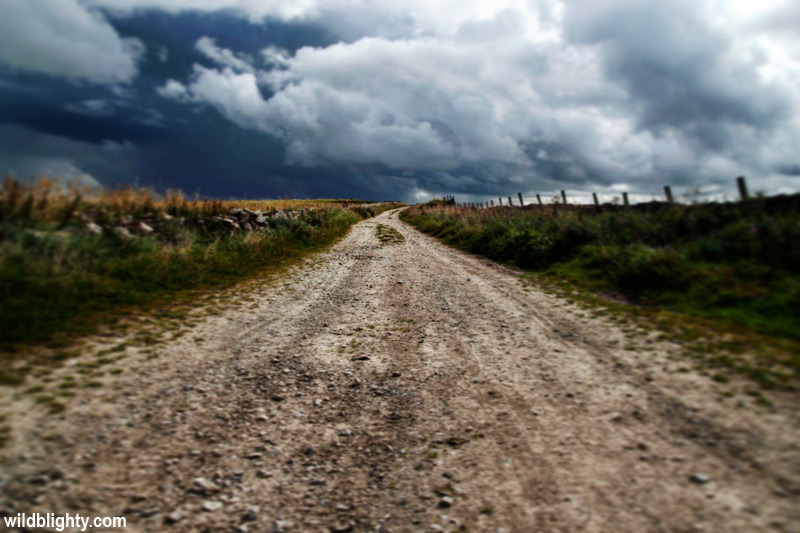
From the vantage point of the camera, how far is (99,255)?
7.62 metres

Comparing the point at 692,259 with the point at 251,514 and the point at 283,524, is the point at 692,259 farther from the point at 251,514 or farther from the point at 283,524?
the point at 251,514

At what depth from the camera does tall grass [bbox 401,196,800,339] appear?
6039 mm

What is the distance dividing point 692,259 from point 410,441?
26.0ft

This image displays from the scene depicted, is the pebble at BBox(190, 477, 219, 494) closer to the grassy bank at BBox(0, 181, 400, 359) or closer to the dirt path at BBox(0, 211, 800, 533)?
the dirt path at BBox(0, 211, 800, 533)

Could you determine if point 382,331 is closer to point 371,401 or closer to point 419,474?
point 371,401

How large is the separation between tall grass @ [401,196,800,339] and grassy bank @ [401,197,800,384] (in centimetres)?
2

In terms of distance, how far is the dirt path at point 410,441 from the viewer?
120 inches

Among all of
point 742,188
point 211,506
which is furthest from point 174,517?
point 742,188

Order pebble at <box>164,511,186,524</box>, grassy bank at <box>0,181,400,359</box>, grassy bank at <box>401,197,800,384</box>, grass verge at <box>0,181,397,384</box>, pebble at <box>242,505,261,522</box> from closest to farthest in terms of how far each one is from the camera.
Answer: pebble at <box>164,511,186,524</box> < pebble at <box>242,505,261,522</box> < grass verge at <box>0,181,397,384</box> < grassy bank at <box>0,181,400,359</box> < grassy bank at <box>401,197,800,384</box>

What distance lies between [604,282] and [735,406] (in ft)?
19.3

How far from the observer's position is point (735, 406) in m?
3.85

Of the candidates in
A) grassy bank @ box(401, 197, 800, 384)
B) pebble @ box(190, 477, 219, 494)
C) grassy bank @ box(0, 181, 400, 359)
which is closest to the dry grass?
grassy bank @ box(0, 181, 400, 359)

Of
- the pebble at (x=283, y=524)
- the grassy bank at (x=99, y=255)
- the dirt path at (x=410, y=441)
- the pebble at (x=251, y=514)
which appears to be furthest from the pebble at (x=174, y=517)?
the grassy bank at (x=99, y=255)

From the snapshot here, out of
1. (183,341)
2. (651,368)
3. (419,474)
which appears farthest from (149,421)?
(651,368)
